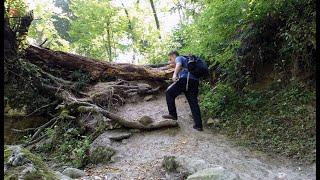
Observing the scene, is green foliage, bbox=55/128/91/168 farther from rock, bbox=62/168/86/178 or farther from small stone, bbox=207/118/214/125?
small stone, bbox=207/118/214/125

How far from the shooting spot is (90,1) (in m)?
20.0

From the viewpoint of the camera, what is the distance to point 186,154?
656 cm

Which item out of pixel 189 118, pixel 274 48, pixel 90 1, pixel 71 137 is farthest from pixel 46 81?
pixel 90 1

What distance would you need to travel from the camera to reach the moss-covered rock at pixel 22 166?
3795 mm

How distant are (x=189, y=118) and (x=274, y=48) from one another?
263 centimetres

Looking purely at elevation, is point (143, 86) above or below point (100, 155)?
above

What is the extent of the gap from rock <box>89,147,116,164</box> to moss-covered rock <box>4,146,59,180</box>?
2346mm

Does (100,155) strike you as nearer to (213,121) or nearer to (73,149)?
(73,149)

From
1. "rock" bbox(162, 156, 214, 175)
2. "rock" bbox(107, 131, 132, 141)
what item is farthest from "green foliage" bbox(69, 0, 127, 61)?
"rock" bbox(162, 156, 214, 175)

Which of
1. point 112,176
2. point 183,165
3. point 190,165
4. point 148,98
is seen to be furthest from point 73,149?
point 148,98

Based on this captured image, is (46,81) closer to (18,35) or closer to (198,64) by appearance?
(18,35)

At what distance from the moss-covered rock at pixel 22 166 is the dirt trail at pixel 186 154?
1559mm

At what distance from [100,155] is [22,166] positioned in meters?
2.81

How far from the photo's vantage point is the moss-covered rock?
3.79 metres
